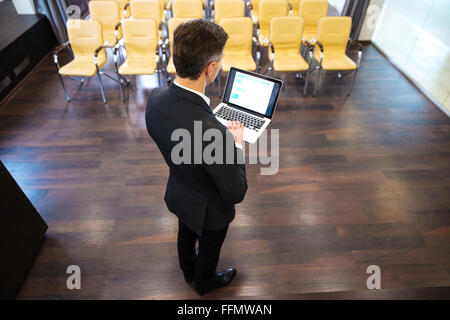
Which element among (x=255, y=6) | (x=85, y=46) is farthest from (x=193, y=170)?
(x=255, y=6)

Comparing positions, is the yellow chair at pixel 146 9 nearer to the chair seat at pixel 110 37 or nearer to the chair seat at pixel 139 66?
the chair seat at pixel 110 37

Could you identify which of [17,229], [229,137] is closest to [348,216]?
[229,137]

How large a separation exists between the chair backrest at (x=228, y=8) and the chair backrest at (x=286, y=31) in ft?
2.59

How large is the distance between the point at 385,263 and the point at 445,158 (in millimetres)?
1715

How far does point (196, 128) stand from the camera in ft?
3.43

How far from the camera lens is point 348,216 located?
2596 millimetres

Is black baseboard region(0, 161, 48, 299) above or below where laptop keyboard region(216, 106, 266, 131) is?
below

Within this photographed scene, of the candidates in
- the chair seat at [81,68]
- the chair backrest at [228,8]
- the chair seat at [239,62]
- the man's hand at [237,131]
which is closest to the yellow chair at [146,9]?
the chair backrest at [228,8]

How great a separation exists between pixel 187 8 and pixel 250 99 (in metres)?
3.38

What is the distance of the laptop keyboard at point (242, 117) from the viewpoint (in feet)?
6.30

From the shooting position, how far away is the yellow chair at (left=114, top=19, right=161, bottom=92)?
3.75 m

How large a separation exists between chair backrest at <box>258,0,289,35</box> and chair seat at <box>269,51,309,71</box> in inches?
35.8

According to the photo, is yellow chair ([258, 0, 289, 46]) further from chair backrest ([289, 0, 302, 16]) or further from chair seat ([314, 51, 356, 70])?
chair seat ([314, 51, 356, 70])

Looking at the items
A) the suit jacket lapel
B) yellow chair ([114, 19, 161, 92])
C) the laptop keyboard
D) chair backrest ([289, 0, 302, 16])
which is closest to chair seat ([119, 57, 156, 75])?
yellow chair ([114, 19, 161, 92])
